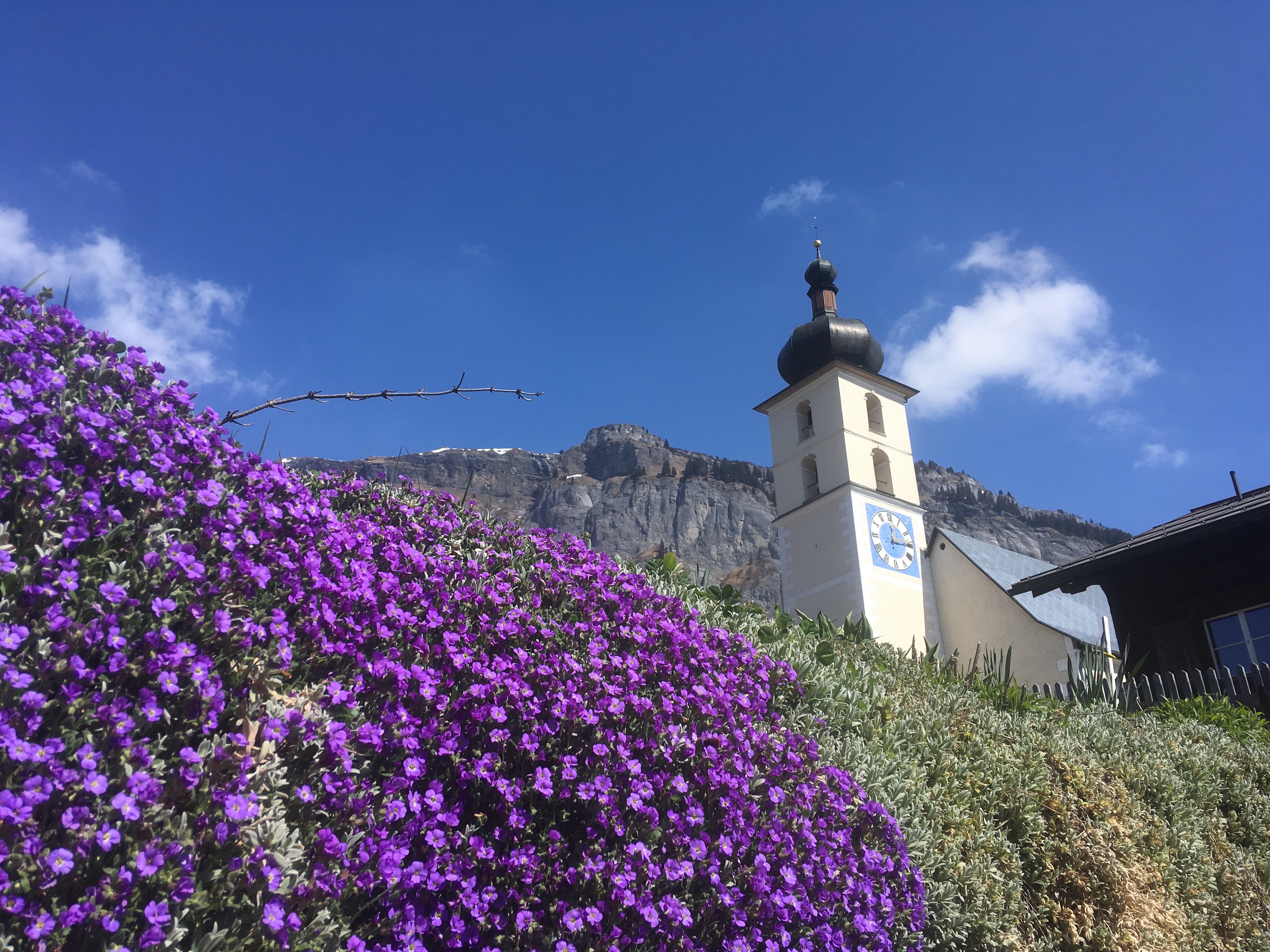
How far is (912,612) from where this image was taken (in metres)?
28.5

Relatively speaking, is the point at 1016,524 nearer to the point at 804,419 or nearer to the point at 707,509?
the point at 707,509

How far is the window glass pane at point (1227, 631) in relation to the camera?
36.3 feet

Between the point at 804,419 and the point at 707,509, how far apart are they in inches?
2859

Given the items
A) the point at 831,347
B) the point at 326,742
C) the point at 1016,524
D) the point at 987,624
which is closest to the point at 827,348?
the point at 831,347

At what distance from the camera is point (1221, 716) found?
729 cm

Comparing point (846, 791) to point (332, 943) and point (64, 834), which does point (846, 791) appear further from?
point (64, 834)

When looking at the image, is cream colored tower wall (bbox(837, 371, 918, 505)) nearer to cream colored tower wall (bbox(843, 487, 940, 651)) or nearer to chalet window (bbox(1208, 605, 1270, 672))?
cream colored tower wall (bbox(843, 487, 940, 651))

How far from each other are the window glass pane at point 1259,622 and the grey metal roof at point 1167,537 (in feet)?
3.72

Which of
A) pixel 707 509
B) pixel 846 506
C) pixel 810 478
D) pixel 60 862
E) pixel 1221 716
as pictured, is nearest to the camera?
pixel 60 862

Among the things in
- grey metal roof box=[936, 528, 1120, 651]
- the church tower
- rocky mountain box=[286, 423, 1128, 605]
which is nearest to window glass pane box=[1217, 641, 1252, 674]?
grey metal roof box=[936, 528, 1120, 651]

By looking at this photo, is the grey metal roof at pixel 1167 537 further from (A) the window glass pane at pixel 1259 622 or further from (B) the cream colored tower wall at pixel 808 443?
→ (B) the cream colored tower wall at pixel 808 443

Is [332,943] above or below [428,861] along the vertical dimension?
below

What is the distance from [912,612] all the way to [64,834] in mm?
29199

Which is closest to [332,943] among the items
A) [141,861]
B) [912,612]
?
[141,861]
